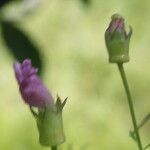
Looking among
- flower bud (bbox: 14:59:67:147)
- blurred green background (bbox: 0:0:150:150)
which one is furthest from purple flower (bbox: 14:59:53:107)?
blurred green background (bbox: 0:0:150:150)

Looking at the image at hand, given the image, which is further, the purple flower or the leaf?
the leaf

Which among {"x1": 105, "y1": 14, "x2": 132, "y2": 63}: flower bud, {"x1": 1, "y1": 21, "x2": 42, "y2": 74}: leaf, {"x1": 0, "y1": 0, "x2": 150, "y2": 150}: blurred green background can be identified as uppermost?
{"x1": 105, "y1": 14, "x2": 132, "y2": 63}: flower bud

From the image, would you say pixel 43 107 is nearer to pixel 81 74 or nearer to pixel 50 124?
pixel 50 124

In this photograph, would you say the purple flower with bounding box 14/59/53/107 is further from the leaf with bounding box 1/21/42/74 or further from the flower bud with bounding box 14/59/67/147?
the leaf with bounding box 1/21/42/74

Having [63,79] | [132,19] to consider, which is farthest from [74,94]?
[132,19]

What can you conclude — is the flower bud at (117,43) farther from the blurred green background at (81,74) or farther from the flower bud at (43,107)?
the blurred green background at (81,74)

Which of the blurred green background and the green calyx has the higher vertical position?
the green calyx

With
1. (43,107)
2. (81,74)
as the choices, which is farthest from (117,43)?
(81,74)
